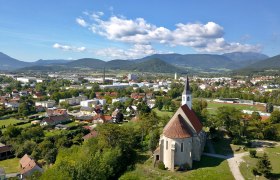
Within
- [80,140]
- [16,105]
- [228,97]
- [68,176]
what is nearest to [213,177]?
[68,176]

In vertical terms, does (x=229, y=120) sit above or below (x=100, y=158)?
above

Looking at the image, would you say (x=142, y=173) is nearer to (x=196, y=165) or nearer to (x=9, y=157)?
(x=196, y=165)

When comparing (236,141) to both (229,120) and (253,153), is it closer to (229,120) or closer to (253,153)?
(229,120)

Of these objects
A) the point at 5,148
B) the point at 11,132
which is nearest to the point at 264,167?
the point at 5,148

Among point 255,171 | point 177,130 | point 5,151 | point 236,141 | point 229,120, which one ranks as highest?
point 177,130

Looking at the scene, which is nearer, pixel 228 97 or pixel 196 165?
pixel 196 165

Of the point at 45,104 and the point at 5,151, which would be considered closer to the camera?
the point at 5,151

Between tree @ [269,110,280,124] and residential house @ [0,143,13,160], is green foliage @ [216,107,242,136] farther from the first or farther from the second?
residential house @ [0,143,13,160]
